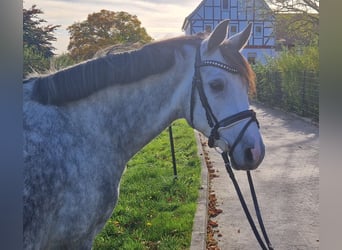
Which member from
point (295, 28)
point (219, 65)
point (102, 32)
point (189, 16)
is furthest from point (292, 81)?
point (102, 32)

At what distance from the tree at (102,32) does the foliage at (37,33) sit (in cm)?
11

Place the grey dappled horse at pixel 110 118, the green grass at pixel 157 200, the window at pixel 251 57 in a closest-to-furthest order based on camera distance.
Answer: the grey dappled horse at pixel 110 118
the window at pixel 251 57
the green grass at pixel 157 200

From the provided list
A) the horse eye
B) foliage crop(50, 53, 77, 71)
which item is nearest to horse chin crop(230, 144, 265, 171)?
the horse eye

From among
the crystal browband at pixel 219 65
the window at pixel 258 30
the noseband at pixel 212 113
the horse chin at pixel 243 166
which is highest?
the window at pixel 258 30

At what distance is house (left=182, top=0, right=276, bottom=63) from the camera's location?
1.91 meters

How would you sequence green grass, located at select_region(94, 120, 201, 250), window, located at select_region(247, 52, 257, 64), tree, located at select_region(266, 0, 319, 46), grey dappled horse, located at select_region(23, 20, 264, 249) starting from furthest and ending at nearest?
1. green grass, located at select_region(94, 120, 201, 250)
2. tree, located at select_region(266, 0, 319, 46)
3. window, located at select_region(247, 52, 257, 64)
4. grey dappled horse, located at select_region(23, 20, 264, 249)

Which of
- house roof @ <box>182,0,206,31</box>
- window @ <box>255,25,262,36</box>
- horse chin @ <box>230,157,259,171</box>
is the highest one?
house roof @ <box>182,0,206,31</box>

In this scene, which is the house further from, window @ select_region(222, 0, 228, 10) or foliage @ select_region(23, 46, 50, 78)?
foliage @ select_region(23, 46, 50, 78)

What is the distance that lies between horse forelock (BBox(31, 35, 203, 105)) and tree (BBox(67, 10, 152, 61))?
26 cm

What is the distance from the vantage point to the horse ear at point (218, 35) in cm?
162

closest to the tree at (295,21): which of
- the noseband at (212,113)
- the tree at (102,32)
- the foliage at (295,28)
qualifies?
the foliage at (295,28)

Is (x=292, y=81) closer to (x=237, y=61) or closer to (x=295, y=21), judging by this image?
(x=295, y=21)

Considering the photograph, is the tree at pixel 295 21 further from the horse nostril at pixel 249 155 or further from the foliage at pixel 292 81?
the horse nostril at pixel 249 155

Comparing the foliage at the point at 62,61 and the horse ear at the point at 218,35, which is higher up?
the horse ear at the point at 218,35
